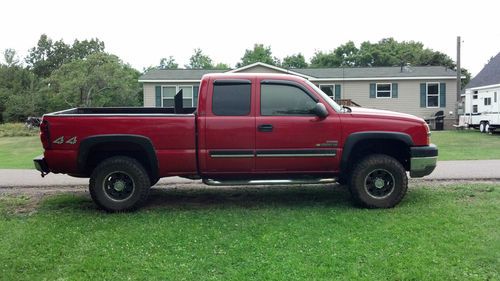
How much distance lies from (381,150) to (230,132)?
232 cm

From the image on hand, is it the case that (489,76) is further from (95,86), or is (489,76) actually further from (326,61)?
(326,61)

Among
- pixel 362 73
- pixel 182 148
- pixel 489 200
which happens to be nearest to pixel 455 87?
pixel 362 73

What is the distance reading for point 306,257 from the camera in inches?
201

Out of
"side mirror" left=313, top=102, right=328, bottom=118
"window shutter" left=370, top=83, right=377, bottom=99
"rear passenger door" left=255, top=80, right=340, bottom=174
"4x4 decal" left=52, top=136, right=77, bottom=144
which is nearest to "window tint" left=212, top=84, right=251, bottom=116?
"rear passenger door" left=255, top=80, right=340, bottom=174

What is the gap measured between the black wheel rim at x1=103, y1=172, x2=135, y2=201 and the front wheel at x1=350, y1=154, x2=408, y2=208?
125 inches

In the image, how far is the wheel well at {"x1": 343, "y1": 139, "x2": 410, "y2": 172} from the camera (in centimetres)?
720

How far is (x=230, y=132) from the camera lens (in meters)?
6.94

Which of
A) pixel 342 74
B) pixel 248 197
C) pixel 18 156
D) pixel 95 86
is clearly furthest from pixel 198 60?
pixel 248 197

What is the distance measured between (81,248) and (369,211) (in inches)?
150

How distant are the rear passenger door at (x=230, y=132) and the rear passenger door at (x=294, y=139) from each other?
127 mm

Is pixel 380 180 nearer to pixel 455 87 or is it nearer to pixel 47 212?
pixel 47 212

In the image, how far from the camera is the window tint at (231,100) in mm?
7039

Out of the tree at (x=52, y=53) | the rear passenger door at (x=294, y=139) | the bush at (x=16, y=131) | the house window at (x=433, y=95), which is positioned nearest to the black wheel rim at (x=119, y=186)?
the rear passenger door at (x=294, y=139)

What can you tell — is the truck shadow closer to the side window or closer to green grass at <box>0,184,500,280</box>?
green grass at <box>0,184,500,280</box>
